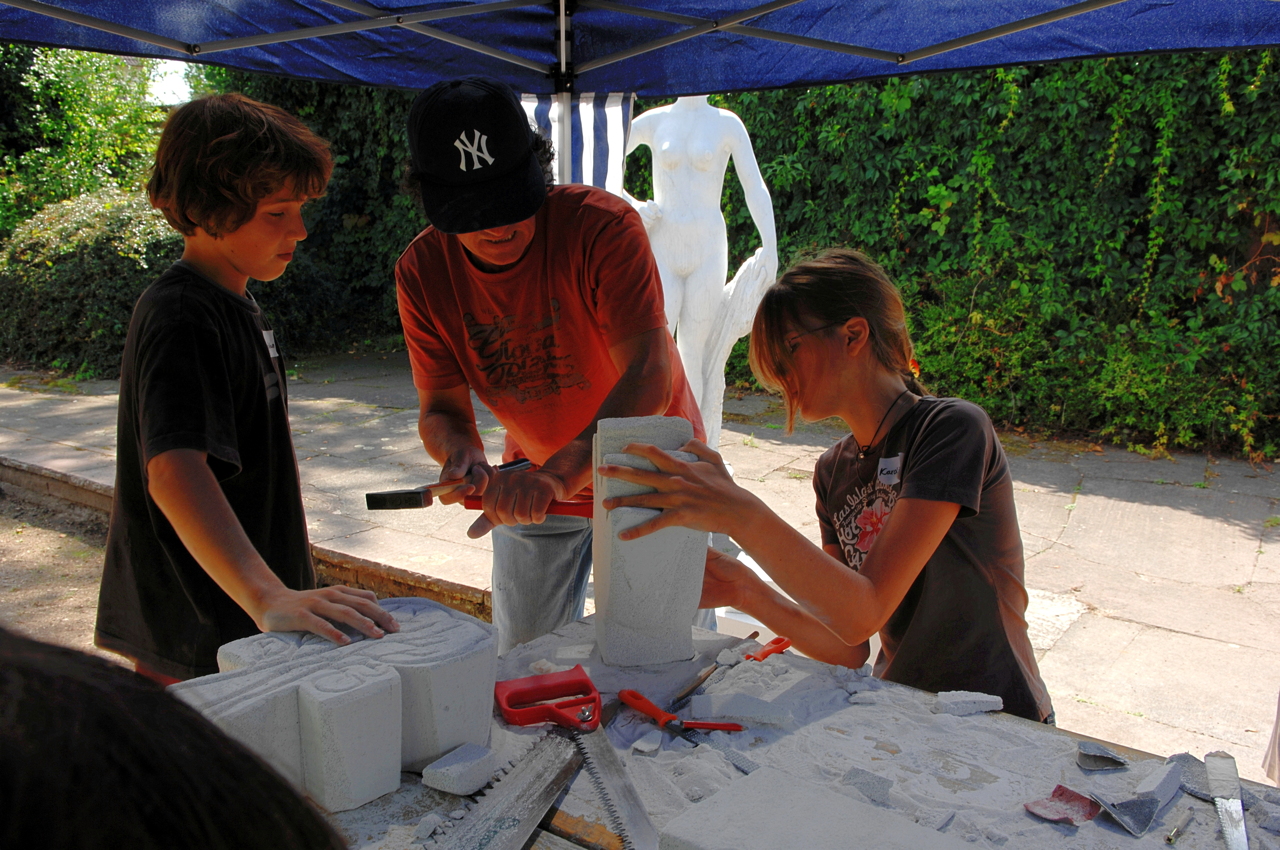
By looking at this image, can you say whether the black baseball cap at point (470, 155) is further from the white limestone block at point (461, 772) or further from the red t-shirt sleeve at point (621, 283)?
the white limestone block at point (461, 772)

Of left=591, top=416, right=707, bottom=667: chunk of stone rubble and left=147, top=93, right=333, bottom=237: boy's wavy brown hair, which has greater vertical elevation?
left=147, top=93, right=333, bottom=237: boy's wavy brown hair

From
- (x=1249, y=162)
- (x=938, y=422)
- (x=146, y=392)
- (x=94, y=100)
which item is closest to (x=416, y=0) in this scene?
(x=146, y=392)

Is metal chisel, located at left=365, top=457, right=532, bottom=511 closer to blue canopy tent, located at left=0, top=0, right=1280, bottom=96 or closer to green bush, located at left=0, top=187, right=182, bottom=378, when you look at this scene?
blue canopy tent, located at left=0, top=0, right=1280, bottom=96

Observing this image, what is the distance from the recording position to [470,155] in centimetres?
175

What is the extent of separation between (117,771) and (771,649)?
1442 millimetres

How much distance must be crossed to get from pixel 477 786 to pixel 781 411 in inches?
258

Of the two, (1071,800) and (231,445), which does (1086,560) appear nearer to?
(1071,800)

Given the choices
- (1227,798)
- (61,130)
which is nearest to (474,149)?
(1227,798)

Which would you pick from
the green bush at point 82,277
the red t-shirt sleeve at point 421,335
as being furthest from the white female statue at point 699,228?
the green bush at point 82,277

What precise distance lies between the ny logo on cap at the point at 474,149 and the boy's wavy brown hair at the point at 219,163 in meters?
0.30

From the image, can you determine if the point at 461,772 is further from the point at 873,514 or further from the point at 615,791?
the point at 873,514

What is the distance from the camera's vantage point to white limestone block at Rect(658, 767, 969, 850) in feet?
2.97

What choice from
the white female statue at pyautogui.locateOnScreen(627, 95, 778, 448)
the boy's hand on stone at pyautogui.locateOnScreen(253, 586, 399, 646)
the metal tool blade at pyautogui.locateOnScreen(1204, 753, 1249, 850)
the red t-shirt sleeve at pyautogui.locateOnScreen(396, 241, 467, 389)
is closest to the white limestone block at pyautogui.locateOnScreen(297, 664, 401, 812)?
the boy's hand on stone at pyautogui.locateOnScreen(253, 586, 399, 646)

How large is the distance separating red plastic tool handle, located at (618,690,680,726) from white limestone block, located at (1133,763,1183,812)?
64 centimetres
